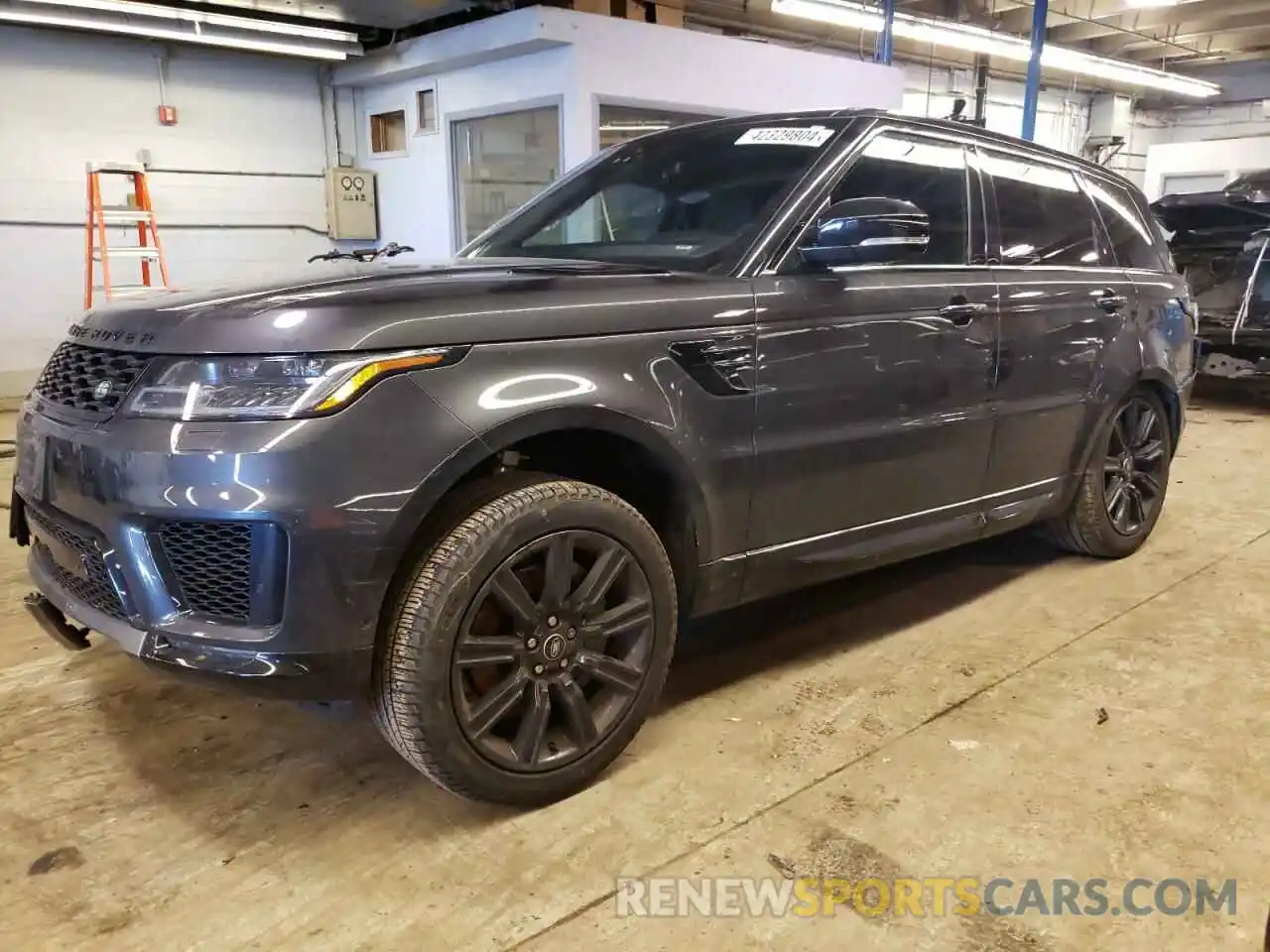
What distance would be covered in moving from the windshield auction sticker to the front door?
0.41 ft

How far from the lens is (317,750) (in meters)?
2.37

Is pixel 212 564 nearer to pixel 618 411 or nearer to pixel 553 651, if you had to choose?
pixel 553 651

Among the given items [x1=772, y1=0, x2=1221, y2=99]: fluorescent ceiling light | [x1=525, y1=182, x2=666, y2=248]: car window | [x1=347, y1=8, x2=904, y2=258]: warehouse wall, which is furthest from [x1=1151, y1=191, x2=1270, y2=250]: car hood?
[x1=525, y1=182, x2=666, y2=248]: car window

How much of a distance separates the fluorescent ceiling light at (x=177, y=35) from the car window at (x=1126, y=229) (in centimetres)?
701

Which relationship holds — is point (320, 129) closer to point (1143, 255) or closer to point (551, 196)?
point (551, 196)

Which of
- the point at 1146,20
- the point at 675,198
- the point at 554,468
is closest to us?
the point at 554,468

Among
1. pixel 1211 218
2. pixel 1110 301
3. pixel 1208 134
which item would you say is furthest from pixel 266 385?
pixel 1208 134

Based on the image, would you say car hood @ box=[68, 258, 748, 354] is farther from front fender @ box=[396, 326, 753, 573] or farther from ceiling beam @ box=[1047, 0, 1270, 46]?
ceiling beam @ box=[1047, 0, 1270, 46]

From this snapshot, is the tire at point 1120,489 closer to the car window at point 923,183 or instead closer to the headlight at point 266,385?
the car window at point 923,183

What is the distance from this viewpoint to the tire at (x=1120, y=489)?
3.58 metres

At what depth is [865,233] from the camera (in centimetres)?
229

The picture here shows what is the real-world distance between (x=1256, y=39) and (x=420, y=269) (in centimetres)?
1645

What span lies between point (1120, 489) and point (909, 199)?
1694 millimetres

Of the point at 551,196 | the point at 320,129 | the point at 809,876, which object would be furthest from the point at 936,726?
the point at 320,129
